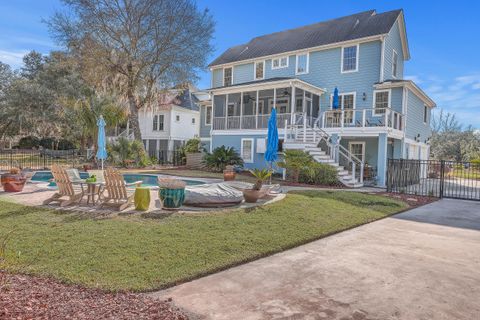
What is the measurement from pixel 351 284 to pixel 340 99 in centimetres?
1797

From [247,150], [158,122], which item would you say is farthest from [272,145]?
[158,122]

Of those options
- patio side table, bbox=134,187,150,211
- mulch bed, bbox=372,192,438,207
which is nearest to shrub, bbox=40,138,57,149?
patio side table, bbox=134,187,150,211

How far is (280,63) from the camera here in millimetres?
23672

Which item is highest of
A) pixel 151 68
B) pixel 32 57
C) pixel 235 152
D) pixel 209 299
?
pixel 32 57

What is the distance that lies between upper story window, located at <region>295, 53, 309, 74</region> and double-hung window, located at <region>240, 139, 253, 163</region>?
6.31m

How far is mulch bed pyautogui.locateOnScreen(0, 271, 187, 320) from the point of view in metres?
3.29

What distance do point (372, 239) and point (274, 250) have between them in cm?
248

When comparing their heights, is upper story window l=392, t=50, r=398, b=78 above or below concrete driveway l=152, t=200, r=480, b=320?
above

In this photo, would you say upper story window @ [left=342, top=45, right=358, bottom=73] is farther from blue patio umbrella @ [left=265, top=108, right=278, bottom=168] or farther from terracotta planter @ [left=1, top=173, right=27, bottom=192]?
terracotta planter @ [left=1, top=173, right=27, bottom=192]

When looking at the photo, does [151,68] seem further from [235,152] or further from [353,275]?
[353,275]

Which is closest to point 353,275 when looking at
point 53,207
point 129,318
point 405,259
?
point 405,259

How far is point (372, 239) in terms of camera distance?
693 cm

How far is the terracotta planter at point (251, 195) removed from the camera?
9559 millimetres

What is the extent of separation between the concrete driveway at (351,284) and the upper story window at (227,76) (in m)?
21.6
